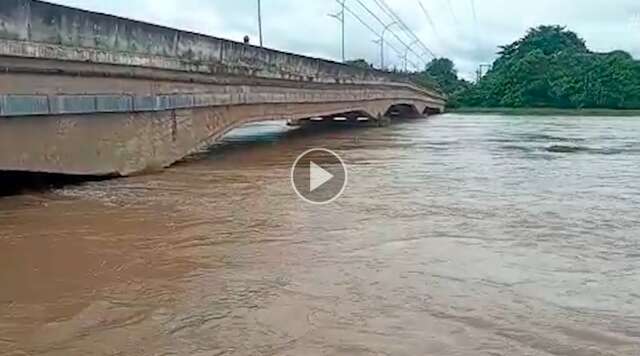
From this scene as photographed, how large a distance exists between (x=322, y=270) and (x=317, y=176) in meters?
7.32

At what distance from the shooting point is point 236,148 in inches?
796

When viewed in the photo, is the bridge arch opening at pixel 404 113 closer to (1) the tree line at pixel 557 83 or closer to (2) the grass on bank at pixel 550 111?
(1) the tree line at pixel 557 83

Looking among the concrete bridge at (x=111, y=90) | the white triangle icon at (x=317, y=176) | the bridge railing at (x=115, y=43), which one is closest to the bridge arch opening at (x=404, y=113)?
the bridge railing at (x=115, y=43)

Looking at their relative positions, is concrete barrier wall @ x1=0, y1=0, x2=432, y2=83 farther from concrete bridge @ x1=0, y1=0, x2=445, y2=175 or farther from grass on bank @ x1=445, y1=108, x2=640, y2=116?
grass on bank @ x1=445, y1=108, x2=640, y2=116

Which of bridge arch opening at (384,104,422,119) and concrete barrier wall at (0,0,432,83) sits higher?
concrete barrier wall at (0,0,432,83)

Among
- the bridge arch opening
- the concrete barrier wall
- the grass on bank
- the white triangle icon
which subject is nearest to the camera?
the concrete barrier wall

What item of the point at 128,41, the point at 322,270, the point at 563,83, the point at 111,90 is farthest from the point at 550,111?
the point at 322,270

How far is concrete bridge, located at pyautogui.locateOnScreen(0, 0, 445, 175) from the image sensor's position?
982 cm

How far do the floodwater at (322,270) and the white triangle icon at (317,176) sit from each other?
60cm

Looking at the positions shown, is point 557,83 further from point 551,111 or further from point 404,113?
point 404,113

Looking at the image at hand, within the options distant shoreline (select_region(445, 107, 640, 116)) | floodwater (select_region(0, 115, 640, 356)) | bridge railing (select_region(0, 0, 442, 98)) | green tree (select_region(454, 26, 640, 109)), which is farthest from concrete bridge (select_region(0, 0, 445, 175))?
green tree (select_region(454, 26, 640, 109))
